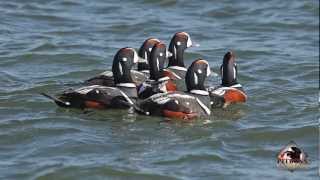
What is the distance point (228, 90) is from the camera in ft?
51.0

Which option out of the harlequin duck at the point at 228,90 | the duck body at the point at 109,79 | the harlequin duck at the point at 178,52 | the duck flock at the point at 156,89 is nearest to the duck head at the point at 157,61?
the duck flock at the point at 156,89

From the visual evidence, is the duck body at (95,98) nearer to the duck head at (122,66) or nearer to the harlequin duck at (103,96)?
the harlequin duck at (103,96)

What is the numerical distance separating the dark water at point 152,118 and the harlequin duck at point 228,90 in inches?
6.5

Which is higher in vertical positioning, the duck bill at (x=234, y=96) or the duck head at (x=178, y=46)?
the duck head at (x=178, y=46)

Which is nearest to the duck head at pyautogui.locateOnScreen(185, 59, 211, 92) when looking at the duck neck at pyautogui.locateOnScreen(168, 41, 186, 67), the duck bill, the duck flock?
the duck flock

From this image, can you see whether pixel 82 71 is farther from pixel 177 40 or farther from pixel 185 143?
pixel 185 143

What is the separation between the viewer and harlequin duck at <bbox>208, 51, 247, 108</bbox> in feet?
50.0

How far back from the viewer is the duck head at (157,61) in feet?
50.8

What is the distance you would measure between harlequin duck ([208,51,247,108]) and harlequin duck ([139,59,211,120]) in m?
0.42

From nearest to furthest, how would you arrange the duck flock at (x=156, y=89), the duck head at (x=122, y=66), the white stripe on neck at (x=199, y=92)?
1. the duck flock at (x=156, y=89)
2. the white stripe on neck at (x=199, y=92)
3. the duck head at (x=122, y=66)

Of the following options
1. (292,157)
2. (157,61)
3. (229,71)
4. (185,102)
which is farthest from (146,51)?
(292,157)

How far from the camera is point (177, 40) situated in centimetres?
1652

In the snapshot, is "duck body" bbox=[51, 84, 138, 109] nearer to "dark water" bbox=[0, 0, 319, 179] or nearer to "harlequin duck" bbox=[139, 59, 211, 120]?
"dark water" bbox=[0, 0, 319, 179]

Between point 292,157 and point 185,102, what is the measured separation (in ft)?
5.89
